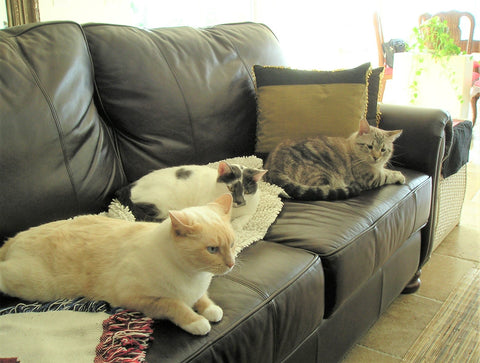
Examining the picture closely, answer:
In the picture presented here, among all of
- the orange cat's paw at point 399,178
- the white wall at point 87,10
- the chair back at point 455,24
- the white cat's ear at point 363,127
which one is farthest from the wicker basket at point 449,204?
the chair back at point 455,24

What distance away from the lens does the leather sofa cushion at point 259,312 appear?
0.95m

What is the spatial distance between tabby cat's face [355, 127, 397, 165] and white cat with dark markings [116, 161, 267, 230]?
1.86 feet

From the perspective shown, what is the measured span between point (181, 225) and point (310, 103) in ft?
4.06

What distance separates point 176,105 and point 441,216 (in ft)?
5.01

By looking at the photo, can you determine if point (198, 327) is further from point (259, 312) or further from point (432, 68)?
point (432, 68)

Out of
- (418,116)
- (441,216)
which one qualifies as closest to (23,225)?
(418,116)

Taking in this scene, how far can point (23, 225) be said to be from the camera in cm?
130

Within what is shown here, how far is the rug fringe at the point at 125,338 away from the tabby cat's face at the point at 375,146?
1.29 meters

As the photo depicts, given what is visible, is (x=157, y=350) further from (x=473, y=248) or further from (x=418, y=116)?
(x=473, y=248)

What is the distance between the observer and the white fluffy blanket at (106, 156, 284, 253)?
1447 mm

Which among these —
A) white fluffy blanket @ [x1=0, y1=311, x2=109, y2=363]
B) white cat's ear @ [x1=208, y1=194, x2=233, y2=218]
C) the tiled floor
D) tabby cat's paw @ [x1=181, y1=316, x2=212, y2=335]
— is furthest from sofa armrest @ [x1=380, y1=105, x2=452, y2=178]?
white fluffy blanket @ [x1=0, y1=311, x2=109, y2=363]

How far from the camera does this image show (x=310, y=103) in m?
2.04

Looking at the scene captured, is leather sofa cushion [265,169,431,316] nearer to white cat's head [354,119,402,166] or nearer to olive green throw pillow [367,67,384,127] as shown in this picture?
white cat's head [354,119,402,166]

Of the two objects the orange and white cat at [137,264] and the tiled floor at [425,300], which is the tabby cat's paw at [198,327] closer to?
the orange and white cat at [137,264]
